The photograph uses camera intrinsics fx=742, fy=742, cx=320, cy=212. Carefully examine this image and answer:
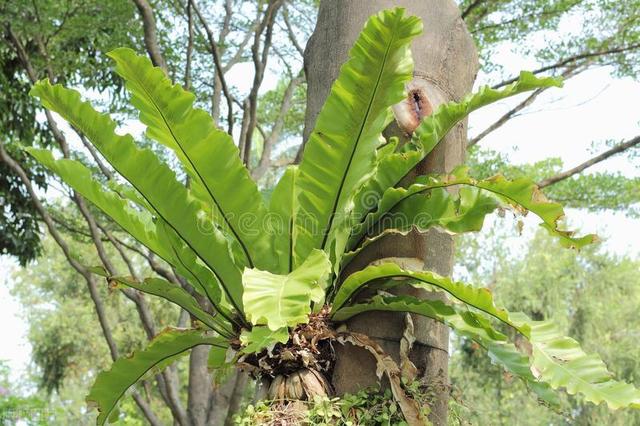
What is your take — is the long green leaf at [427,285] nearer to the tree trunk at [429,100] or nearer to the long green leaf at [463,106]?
the tree trunk at [429,100]

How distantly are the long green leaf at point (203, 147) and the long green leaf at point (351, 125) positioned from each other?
14 centimetres

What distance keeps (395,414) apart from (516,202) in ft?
2.42

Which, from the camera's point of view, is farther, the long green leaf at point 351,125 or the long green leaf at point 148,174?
the long green leaf at point 148,174

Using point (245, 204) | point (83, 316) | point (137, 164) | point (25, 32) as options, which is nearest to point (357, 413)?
point (245, 204)

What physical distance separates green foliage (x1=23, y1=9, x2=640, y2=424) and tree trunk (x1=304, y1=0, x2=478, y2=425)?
10 cm

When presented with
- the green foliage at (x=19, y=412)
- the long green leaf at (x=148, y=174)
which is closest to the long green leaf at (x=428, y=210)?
the long green leaf at (x=148, y=174)

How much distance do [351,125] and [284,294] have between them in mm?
570

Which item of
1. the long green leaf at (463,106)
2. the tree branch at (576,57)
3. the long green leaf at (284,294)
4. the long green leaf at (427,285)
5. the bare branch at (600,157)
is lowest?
the long green leaf at (284,294)

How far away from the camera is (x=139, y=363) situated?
103 inches

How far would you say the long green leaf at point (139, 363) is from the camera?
8.27ft

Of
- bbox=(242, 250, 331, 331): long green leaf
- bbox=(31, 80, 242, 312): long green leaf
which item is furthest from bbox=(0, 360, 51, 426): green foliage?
bbox=(242, 250, 331, 331): long green leaf

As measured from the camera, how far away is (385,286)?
237 cm

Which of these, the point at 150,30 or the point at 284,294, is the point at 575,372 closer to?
the point at 284,294

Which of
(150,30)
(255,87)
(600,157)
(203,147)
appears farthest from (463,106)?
(255,87)
